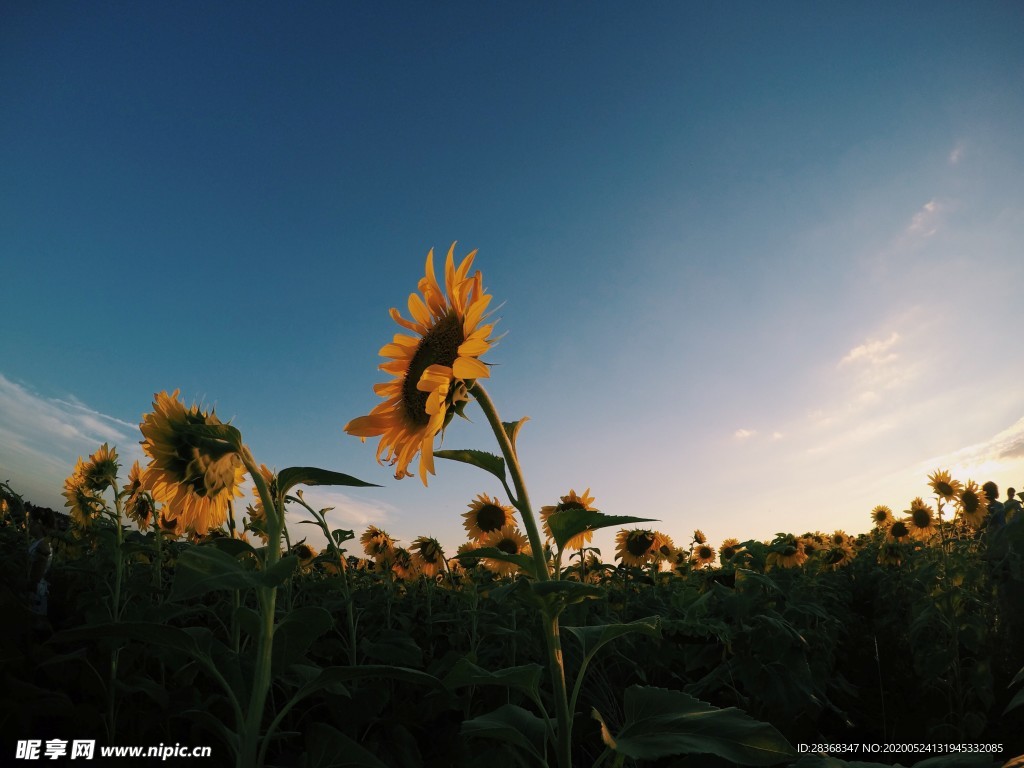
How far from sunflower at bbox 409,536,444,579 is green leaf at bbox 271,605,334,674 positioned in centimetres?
435

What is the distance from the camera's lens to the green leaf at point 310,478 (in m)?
1.70

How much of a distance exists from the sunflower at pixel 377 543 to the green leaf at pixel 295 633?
471cm

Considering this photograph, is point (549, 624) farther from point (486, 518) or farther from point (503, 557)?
point (486, 518)

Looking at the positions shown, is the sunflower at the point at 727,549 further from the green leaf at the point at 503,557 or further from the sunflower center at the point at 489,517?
the green leaf at the point at 503,557

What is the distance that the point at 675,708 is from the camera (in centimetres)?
159

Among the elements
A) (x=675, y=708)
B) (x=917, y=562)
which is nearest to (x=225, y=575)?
(x=675, y=708)

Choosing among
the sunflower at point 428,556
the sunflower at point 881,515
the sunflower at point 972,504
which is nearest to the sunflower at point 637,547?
the sunflower at point 428,556

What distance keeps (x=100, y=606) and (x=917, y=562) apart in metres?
8.51

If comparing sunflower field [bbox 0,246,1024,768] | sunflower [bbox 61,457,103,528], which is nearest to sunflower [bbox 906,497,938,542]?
sunflower field [bbox 0,246,1024,768]

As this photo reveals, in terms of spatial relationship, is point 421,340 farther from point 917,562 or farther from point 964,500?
point 964,500

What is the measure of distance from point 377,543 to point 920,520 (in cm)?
986

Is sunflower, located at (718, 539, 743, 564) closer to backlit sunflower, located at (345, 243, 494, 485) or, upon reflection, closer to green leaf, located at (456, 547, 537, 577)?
backlit sunflower, located at (345, 243, 494, 485)

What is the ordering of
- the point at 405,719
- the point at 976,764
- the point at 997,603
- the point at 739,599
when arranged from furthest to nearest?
the point at 997,603 < the point at 739,599 < the point at 405,719 < the point at 976,764

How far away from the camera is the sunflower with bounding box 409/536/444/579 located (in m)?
5.96
